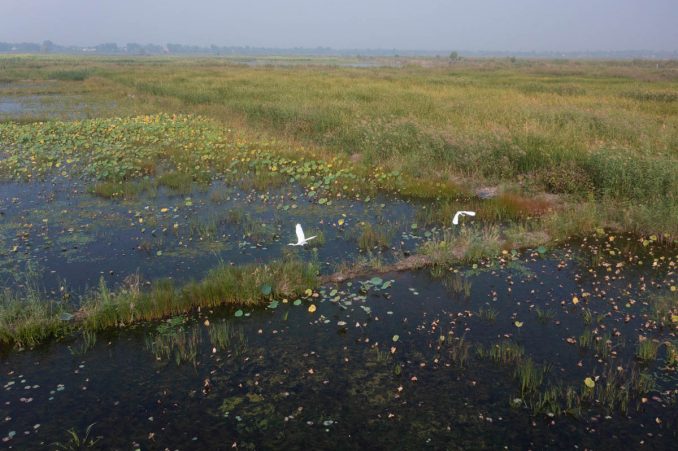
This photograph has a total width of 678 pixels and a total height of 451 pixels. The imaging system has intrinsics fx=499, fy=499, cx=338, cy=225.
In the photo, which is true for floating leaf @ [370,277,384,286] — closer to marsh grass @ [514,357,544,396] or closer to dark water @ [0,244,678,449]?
dark water @ [0,244,678,449]

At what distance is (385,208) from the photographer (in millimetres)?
13125

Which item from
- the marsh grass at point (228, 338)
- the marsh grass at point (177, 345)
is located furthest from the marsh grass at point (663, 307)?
the marsh grass at point (177, 345)

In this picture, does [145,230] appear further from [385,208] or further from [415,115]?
[415,115]

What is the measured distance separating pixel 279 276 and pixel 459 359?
3.42m

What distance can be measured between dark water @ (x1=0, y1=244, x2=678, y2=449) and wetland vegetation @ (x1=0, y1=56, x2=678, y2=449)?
0.03m

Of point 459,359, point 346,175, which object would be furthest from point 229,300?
point 346,175

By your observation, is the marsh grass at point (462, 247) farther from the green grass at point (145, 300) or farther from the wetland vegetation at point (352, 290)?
the green grass at point (145, 300)

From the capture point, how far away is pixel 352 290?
8703 millimetres

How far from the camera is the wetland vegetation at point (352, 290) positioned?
5805mm

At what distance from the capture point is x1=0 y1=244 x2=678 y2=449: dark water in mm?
5535

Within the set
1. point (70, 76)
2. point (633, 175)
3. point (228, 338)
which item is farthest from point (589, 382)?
point (70, 76)

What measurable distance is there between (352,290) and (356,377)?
2379mm

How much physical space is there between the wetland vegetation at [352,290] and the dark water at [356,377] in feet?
0.10

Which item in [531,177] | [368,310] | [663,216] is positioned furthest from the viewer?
[531,177]
